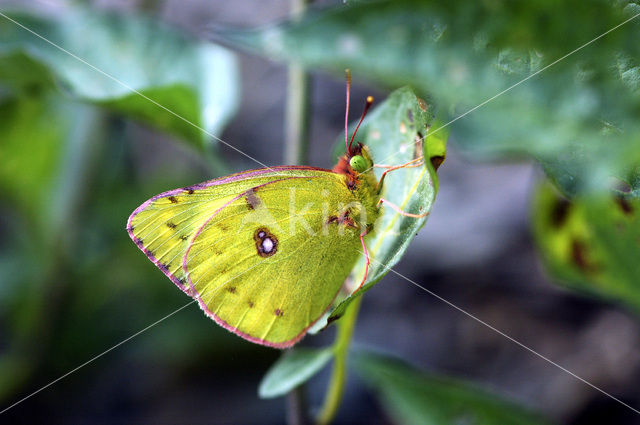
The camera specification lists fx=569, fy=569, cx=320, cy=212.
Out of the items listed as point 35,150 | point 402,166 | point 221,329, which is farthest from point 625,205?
point 35,150

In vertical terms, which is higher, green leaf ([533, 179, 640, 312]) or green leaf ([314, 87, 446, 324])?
green leaf ([314, 87, 446, 324])

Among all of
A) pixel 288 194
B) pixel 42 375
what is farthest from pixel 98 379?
pixel 288 194

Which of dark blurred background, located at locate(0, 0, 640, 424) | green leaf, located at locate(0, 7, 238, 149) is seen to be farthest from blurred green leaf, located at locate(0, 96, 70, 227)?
green leaf, located at locate(0, 7, 238, 149)

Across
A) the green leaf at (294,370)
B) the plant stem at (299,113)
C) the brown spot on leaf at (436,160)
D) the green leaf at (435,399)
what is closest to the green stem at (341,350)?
the green leaf at (294,370)

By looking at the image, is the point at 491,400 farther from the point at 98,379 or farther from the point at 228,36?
the point at 98,379

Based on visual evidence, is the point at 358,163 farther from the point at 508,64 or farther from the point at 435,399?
the point at 435,399

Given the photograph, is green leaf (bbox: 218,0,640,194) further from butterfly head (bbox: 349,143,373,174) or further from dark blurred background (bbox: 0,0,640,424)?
dark blurred background (bbox: 0,0,640,424)

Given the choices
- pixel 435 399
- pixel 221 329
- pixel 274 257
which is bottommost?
pixel 221 329
